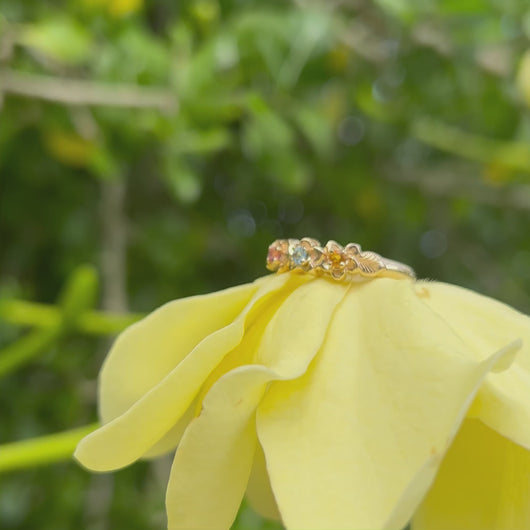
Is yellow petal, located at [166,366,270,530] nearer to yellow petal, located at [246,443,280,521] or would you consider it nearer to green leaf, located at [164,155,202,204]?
yellow petal, located at [246,443,280,521]

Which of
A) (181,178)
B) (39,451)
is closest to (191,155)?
(181,178)

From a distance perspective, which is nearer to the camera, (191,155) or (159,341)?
(159,341)

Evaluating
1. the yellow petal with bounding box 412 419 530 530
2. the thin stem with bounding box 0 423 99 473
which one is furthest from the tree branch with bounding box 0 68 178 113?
the yellow petal with bounding box 412 419 530 530

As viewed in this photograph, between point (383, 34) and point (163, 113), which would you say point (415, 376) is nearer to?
point (163, 113)

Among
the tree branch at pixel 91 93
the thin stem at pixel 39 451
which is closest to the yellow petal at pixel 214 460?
the thin stem at pixel 39 451

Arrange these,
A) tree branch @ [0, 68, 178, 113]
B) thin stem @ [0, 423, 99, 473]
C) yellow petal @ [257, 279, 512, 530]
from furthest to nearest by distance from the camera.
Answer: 1. tree branch @ [0, 68, 178, 113]
2. thin stem @ [0, 423, 99, 473]
3. yellow petal @ [257, 279, 512, 530]

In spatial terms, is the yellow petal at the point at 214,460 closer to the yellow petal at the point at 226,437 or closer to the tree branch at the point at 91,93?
the yellow petal at the point at 226,437

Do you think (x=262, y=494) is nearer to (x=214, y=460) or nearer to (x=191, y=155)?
(x=214, y=460)

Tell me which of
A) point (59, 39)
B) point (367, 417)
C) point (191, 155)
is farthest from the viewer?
point (191, 155)
